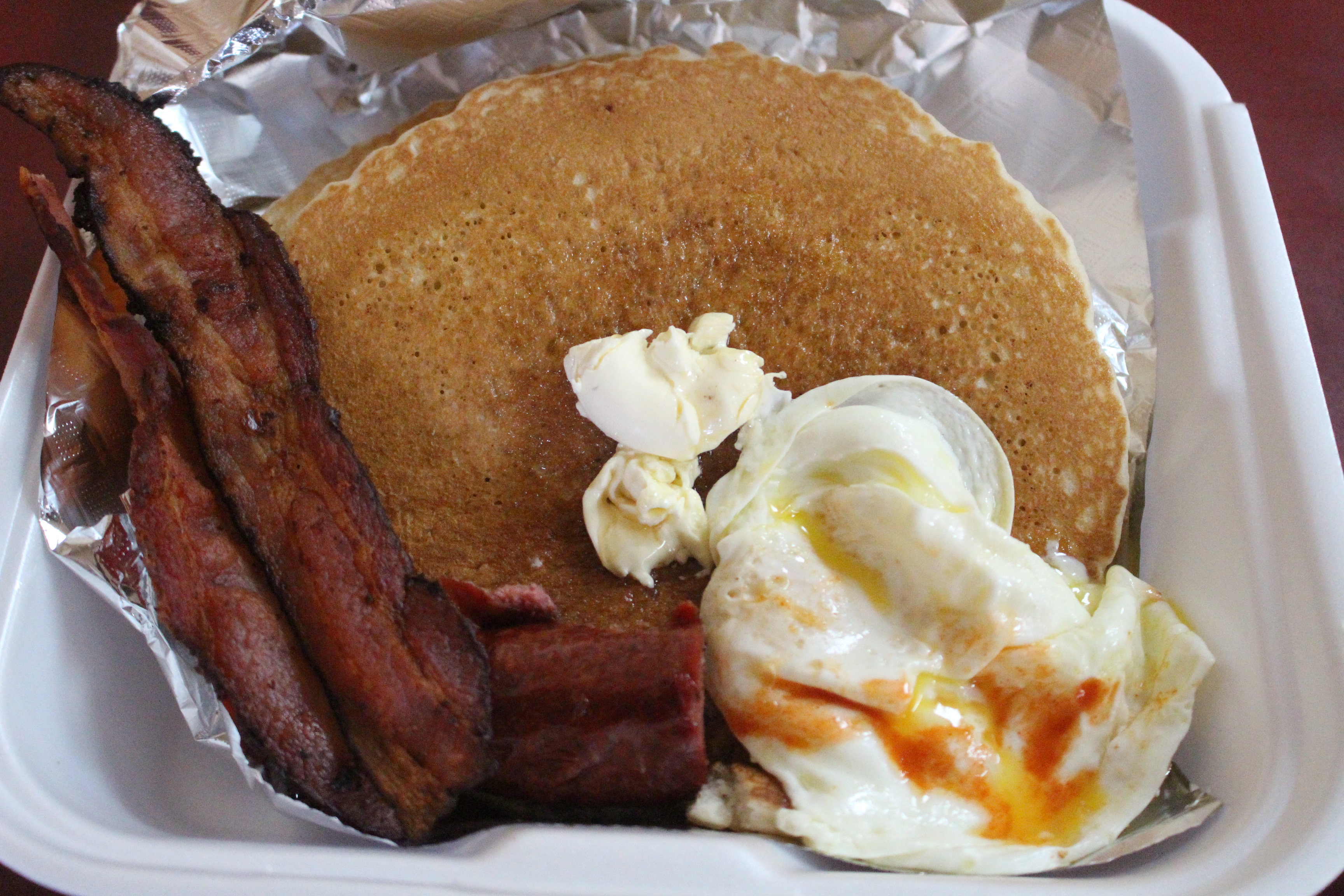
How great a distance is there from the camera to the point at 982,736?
127cm

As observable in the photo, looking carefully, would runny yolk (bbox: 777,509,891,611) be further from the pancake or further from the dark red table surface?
the dark red table surface

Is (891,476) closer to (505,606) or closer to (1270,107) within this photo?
(505,606)

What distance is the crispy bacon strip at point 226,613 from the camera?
1.24 metres

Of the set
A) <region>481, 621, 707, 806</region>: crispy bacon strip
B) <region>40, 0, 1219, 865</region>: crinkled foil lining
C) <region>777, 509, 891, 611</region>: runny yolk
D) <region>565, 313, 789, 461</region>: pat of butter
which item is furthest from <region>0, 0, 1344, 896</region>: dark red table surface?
<region>481, 621, 707, 806</region>: crispy bacon strip

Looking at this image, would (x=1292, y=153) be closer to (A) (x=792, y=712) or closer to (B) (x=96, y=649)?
(A) (x=792, y=712)

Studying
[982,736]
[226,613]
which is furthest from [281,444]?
[982,736]

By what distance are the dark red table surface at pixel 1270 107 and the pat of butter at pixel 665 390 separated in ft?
4.34

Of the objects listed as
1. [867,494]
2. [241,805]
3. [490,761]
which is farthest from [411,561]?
[867,494]

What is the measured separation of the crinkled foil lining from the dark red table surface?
0.53 metres

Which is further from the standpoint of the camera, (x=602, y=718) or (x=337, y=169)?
(x=337, y=169)

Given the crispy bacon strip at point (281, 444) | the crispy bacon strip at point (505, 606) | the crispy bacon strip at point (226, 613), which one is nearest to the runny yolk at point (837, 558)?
the crispy bacon strip at point (505, 606)

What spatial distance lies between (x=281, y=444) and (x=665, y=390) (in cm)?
59

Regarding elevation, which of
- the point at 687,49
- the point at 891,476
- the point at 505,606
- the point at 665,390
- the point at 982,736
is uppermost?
the point at 687,49

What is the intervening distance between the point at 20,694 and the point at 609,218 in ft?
3.88
